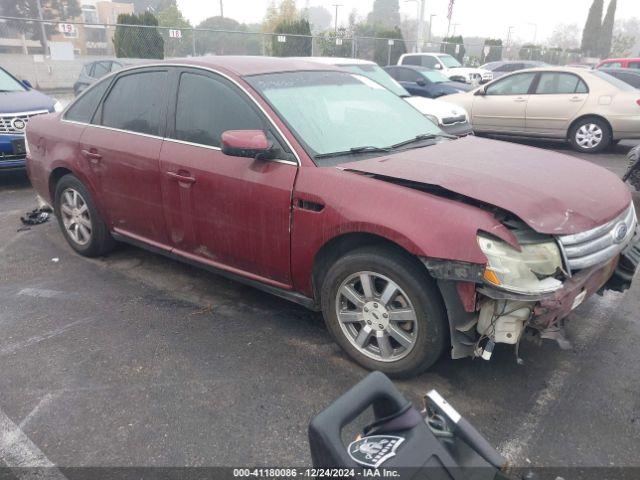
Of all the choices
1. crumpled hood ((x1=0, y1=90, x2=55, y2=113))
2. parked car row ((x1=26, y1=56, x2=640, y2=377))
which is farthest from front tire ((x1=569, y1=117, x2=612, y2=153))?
crumpled hood ((x1=0, y1=90, x2=55, y2=113))

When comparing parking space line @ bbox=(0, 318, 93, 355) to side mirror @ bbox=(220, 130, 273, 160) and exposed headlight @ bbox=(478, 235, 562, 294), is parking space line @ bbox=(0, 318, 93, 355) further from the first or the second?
exposed headlight @ bbox=(478, 235, 562, 294)

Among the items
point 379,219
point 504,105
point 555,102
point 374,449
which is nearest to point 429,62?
point 504,105

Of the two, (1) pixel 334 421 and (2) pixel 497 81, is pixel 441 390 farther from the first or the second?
(2) pixel 497 81

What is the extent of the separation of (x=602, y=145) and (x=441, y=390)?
27.3 ft

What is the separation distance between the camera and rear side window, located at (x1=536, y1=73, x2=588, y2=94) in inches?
376

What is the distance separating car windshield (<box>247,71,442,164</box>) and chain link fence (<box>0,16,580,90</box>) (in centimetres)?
1121

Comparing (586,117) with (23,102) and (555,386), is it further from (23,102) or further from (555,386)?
(23,102)

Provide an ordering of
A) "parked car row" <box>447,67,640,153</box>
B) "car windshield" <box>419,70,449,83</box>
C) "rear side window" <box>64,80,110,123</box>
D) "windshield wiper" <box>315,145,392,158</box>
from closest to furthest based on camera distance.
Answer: "windshield wiper" <box>315,145,392,158</box> < "rear side window" <box>64,80,110,123</box> < "parked car row" <box>447,67,640,153</box> < "car windshield" <box>419,70,449,83</box>

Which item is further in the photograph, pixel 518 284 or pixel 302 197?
pixel 302 197

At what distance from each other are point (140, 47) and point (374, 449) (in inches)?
723

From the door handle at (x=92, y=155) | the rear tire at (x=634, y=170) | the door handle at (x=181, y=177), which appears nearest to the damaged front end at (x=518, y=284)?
the door handle at (x=181, y=177)

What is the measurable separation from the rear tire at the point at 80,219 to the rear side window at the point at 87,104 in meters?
0.53

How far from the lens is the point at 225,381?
3041 mm

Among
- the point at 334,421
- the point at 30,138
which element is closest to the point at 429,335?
the point at 334,421
